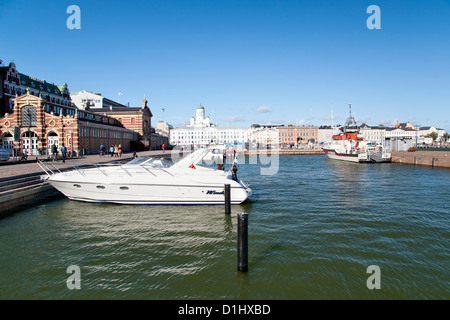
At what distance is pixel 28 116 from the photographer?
137ft

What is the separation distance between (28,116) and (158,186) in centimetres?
3782

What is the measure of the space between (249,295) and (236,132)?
557ft

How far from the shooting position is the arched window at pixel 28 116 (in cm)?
4181

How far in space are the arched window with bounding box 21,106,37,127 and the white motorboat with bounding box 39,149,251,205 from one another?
3278cm

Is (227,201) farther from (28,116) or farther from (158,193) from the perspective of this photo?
(28,116)

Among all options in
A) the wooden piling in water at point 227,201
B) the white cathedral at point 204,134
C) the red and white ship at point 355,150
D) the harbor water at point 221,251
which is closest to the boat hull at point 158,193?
the harbor water at point 221,251

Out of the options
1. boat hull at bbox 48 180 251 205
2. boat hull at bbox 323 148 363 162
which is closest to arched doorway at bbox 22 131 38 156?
boat hull at bbox 48 180 251 205

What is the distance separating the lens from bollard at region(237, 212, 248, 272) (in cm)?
795

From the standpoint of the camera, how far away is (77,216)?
13672 millimetres

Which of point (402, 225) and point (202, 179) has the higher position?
point (202, 179)

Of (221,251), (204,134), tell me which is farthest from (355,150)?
(204,134)

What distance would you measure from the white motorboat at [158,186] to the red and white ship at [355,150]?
42.2m
